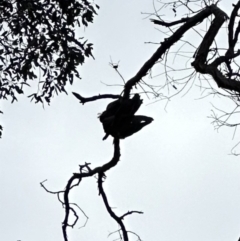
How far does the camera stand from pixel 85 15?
7.28m

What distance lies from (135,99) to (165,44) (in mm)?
360

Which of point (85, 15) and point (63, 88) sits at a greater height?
point (85, 15)

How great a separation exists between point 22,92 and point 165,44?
14.8 ft

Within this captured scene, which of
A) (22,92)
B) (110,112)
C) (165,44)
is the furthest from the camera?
(22,92)

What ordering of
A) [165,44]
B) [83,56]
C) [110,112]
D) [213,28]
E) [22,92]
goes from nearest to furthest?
[213,28]
[165,44]
[110,112]
[83,56]
[22,92]

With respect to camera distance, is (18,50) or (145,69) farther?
(18,50)

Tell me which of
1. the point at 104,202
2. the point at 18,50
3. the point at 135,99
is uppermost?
the point at 18,50

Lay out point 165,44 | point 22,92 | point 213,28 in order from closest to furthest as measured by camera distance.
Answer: point 213,28
point 165,44
point 22,92

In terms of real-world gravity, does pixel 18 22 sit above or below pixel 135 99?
above

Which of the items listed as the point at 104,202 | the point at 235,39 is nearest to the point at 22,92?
the point at 104,202

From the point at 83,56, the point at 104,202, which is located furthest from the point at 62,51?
the point at 104,202

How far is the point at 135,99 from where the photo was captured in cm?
351

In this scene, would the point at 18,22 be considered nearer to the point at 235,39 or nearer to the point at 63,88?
the point at 63,88

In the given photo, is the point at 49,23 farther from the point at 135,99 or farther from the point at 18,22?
the point at 135,99
